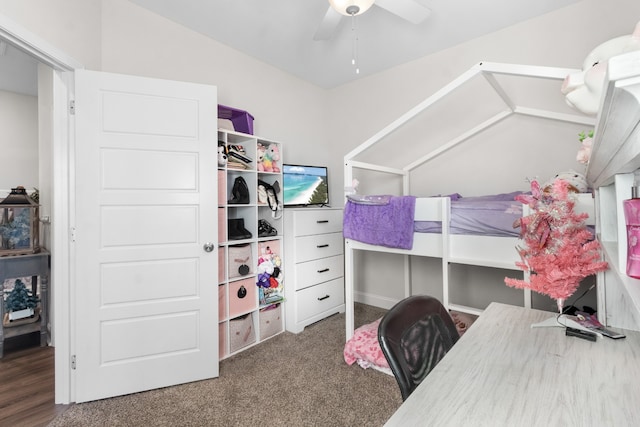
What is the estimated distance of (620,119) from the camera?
16.9 inches

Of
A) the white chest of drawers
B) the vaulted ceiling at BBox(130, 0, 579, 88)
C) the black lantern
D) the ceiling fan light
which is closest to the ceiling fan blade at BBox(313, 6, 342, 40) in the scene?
the ceiling fan light

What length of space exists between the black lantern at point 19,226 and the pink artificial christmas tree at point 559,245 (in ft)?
11.6

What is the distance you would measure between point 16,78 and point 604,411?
16.6ft

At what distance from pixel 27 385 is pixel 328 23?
10.0 ft

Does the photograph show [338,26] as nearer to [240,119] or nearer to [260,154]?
[240,119]

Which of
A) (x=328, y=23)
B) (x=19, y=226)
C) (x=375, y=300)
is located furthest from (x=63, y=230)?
(x=375, y=300)

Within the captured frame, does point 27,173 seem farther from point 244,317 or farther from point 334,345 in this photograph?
point 334,345

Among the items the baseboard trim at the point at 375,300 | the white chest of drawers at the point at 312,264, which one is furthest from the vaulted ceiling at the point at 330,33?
the baseboard trim at the point at 375,300

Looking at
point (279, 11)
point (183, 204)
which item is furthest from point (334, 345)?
point (279, 11)

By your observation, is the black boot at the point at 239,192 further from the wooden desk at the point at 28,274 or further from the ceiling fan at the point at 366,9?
the wooden desk at the point at 28,274

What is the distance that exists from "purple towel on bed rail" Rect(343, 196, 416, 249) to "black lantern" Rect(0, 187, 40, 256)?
2.66 metres

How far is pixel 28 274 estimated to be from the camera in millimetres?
2516

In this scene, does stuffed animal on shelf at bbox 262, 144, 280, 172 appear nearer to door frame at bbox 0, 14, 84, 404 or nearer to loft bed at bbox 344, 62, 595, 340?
loft bed at bbox 344, 62, 595, 340

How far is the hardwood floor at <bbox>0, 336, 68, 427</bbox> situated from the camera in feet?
5.48
